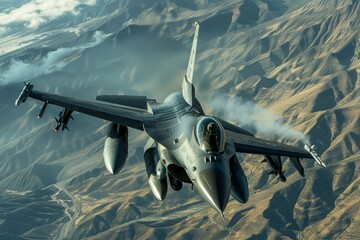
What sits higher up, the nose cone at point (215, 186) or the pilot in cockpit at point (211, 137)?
the pilot in cockpit at point (211, 137)

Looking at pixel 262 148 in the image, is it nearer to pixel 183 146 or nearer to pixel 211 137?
pixel 183 146

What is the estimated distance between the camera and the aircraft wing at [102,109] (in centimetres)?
4141

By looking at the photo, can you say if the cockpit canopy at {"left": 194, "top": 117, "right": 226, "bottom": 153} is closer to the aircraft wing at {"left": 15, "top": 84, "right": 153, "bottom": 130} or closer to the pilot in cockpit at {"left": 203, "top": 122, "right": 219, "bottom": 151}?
the pilot in cockpit at {"left": 203, "top": 122, "right": 219, "bottom": 151}

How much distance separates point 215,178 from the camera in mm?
29250

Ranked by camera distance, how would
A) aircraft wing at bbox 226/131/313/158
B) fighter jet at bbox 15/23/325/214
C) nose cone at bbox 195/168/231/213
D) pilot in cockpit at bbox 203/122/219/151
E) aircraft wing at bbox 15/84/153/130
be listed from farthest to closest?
aircraft wing at bbox 15/84/153/130 < aircraft wing at bbox 226/131/313/158 < pilot in cockpit at bbox 203/122/219/151 < fighter jet at bbox 15/23/325/214 < nose cone at bbox 195/168/231/213

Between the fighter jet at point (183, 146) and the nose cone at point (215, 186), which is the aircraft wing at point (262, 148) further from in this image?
the nose cone at point (215, 186)

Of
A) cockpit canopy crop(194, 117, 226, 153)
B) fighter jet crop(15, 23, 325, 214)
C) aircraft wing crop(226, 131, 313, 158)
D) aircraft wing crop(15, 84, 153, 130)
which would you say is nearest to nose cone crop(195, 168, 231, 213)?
fighter jet crop(15, 23, 325, 214)

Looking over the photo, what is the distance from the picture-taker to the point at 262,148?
3791 centimetres

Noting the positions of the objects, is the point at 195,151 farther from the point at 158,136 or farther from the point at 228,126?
the point at 228,126

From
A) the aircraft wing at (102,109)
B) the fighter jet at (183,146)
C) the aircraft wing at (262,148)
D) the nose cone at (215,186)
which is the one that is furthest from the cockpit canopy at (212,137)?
the aircraft wing at (102,109)

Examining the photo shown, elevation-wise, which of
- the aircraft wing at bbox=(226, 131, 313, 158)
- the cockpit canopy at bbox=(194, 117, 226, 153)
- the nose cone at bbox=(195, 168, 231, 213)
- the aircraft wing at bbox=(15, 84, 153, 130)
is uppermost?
the cockpit canopy at bbox=(194, 117, 226, 153)

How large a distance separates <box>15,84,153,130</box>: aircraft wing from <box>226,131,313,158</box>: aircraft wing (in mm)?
7953

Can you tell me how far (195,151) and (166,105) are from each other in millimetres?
14061

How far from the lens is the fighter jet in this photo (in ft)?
99.1
